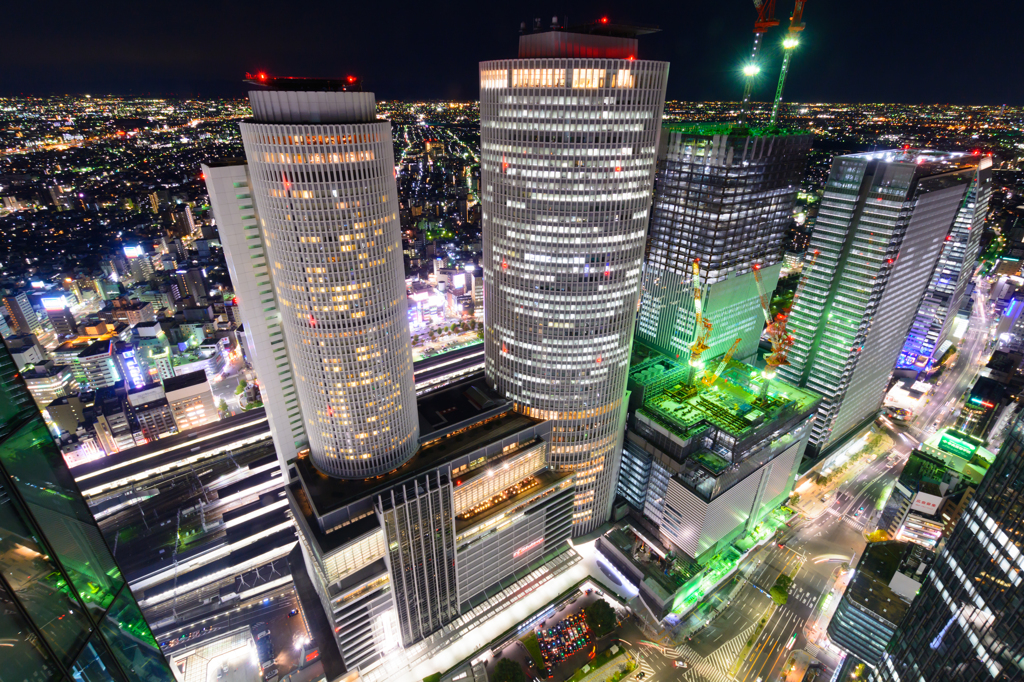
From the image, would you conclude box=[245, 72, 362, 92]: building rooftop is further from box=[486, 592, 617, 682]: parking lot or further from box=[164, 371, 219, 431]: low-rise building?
box=[164, 371, 219, 431]: low-rise building

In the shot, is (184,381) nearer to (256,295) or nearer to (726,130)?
(256,295)

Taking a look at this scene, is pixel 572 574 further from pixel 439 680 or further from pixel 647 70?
pixel 647 70

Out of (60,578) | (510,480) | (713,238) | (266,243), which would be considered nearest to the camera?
(60,578)

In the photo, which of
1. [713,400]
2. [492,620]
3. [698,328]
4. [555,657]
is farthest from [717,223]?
[492,620]

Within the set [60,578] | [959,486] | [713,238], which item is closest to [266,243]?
[60,578]

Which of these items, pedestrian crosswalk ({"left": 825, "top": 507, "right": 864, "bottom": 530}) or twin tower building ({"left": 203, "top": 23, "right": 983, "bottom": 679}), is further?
pedestrian crosswalk ({"left": 825, "top": 507, "right": 864, "bottom": 530})

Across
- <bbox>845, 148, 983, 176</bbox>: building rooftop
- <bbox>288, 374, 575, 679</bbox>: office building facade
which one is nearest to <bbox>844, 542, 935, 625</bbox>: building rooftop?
<bbox>288, 374, 575, 679</bbox>: office building facade
